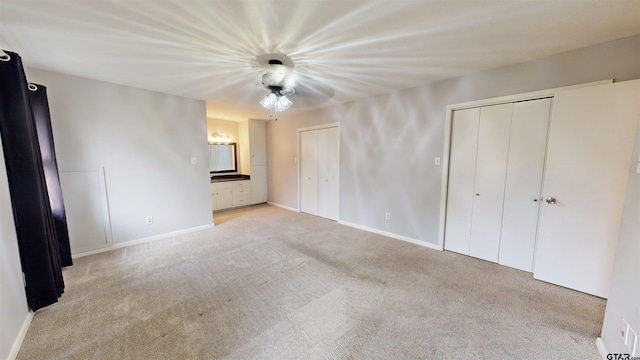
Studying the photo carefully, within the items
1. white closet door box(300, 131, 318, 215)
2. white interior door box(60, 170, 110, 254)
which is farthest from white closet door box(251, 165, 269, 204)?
white interior door box(60, 170, 110, 254)

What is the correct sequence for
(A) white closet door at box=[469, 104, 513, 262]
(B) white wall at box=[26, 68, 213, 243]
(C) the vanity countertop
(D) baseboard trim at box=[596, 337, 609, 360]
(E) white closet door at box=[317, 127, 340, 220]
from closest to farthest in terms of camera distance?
(D) baseboard trim at box=[596, 337, 609, 360]
(A) white closet door at box=[469, 104, 513, 262]
(B) white wall at box=[26, 68, 213, 243]
(E) white closet door at box=[317, 127, 340, 220]
(C) the vanity countertop

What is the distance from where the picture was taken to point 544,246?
93.4 inches

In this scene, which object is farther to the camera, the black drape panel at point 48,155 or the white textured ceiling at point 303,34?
the black drape panel at point 48,155

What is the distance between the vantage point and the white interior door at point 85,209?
2895 millimetres

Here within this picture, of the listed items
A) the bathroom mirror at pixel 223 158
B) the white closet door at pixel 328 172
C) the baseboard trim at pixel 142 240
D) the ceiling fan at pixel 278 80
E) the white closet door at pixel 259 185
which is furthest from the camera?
the white closet door at pixel 259 185

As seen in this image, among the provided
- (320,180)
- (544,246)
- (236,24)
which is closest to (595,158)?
(544,246)

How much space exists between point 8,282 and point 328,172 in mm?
4001

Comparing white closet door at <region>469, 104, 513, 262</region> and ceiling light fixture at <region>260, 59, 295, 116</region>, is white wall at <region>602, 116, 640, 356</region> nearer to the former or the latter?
white closet door at <region>469, 104, 513, 262</region>

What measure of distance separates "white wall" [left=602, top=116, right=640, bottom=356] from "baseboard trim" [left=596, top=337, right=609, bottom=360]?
0.03 metres

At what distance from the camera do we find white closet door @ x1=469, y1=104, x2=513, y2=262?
2.67 m

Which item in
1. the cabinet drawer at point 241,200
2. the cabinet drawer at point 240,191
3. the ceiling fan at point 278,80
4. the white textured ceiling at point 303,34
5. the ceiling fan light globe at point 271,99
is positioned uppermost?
the white textured ceiling at point 303,34

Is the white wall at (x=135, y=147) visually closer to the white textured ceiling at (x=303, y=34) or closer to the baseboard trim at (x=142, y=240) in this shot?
the baseboard trim at (x=142, y=240)

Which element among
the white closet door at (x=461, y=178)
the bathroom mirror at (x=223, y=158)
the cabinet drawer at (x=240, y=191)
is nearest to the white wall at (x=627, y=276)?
the white closet door at (x=461, y=178)

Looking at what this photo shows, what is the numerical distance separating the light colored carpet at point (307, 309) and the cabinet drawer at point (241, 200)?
2.55 meters
